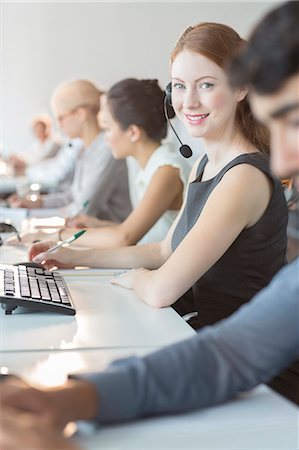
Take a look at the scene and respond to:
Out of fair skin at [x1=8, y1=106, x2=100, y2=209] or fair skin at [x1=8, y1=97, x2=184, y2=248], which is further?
fair skin at [x1=8, y1=106, x2=100, y2=209]

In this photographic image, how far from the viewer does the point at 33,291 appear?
60.3 inches

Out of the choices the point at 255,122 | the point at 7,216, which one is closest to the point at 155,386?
the point at 255,122

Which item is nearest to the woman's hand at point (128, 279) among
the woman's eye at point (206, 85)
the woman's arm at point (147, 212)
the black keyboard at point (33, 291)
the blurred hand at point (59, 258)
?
the black keyboard at point (33, 291)

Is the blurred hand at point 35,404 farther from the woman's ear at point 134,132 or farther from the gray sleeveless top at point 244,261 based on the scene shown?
the woman's ear at point 134,132

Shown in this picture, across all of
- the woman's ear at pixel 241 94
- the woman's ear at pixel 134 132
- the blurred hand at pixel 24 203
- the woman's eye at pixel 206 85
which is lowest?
the blurred hand at pixel 24 203

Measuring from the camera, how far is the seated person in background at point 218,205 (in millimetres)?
1561

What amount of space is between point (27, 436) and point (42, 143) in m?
6.12

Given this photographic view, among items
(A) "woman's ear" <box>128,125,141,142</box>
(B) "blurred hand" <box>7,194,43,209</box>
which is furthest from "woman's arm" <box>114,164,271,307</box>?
(B) "blurred hand" <box>7,194,43,209</box>

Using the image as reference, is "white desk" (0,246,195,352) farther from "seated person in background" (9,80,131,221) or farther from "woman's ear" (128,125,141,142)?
"seated person in background" (9,80,131,221)

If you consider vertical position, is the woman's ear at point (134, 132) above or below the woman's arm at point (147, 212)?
above

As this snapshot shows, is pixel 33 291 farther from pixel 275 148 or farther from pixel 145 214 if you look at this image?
pixel 145 214

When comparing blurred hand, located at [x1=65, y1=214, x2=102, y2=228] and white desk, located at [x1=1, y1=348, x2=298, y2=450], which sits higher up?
white desk, located at [x1=1, y1=348, x2=298, y2=450]

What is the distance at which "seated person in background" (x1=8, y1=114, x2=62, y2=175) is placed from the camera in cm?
646

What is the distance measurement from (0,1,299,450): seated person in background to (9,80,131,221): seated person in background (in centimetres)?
241
